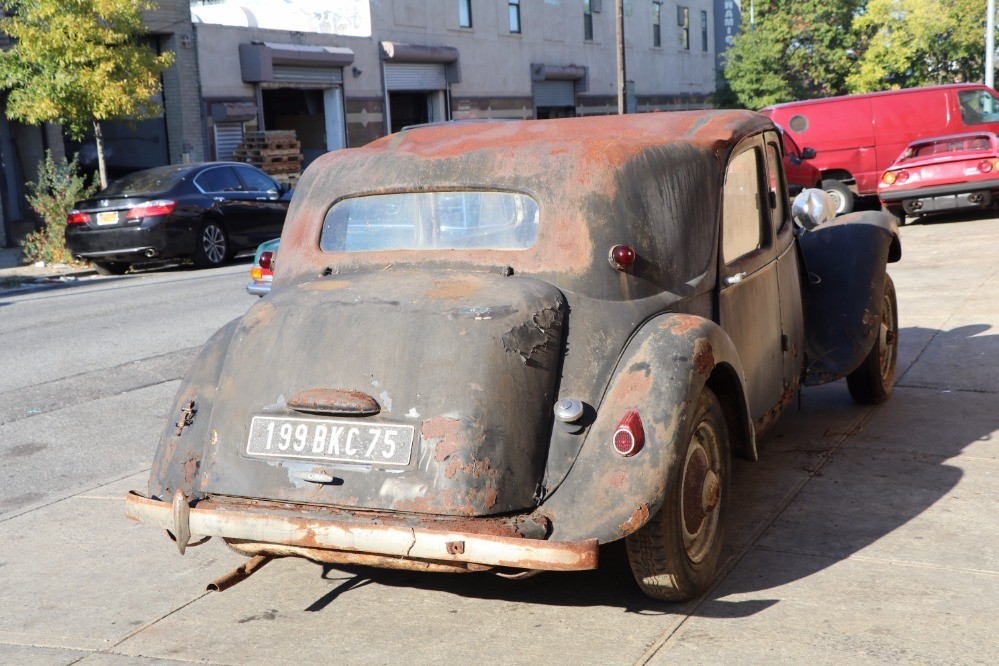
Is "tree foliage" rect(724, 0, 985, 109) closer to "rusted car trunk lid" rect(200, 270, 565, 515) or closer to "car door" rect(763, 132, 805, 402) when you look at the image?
"car door" rect(763, 132, 805, 402)

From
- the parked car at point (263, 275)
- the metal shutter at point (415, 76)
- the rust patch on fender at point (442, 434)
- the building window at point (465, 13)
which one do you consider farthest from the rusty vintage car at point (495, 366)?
the building window at point (465, 13)

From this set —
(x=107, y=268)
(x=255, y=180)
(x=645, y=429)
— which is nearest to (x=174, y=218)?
(x=107, y=268)

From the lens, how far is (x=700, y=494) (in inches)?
167

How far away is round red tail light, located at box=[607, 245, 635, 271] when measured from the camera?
4328 mm

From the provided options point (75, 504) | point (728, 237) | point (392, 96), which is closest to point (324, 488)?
point (728, 237)

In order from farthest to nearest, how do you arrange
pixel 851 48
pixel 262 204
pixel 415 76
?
pixel 851 48, pixel 415 76, pixel 262 204

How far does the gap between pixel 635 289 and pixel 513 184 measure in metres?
0.65

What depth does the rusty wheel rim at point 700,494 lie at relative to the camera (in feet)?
13.6

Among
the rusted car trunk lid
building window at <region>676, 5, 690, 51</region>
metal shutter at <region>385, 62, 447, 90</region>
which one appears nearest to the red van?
metal shutter at <region>385, 62, 447, 90</region>

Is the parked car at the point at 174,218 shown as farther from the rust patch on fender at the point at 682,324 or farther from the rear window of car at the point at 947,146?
the rust patch on fender at the point at 682,324

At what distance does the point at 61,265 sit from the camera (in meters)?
19.1

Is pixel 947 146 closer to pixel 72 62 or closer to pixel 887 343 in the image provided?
pixel 887 343

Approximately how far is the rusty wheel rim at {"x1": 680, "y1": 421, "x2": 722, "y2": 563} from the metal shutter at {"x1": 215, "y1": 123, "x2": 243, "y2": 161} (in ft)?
81.0

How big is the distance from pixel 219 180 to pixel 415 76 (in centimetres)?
1792
